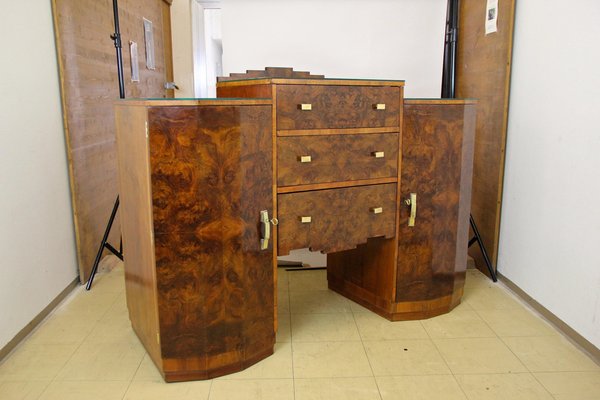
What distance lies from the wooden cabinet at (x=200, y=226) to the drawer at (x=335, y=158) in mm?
86

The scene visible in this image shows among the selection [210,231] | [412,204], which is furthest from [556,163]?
[210,231]

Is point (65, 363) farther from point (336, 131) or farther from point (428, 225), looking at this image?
point (428, 225)

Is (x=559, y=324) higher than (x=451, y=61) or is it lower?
lower

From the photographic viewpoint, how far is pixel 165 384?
76.0 inches

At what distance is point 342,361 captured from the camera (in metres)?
2.09

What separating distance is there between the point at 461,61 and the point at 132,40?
2325 mm

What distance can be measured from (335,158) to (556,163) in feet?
3.57

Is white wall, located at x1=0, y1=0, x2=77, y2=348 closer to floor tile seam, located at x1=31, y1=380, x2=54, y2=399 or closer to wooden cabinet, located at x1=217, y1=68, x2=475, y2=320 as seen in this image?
floor tile seam, located at x1=31, y1=380, x2=54, y2=399

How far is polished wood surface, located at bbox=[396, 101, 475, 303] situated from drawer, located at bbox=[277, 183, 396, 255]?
0.35ft

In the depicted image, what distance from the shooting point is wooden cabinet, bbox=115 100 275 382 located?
1759 mm

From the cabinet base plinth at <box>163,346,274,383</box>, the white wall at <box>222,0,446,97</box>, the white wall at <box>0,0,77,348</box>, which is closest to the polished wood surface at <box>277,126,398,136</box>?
the cabinet base plinth at <box>163,346,274,383</box>

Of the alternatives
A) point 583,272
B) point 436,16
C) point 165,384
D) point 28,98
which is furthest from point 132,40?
point 583,272

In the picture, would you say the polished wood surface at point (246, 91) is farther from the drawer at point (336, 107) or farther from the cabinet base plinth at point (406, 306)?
the cabinet base plinth at point (406, 306)

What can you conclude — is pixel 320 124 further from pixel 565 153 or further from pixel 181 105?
pixel 565 153
